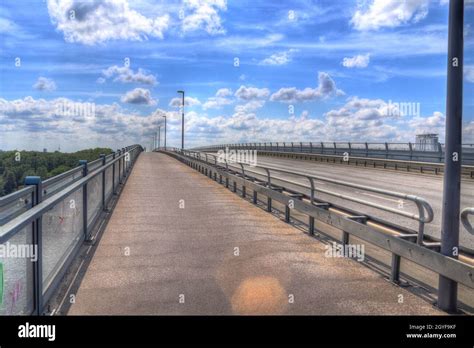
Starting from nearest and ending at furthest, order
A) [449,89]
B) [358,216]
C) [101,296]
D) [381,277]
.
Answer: [449,89]
[101,296]
[381,277]
[358,216]

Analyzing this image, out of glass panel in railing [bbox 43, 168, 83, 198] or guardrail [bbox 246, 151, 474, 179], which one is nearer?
glass panel in railing [bbox 43, 168, 83, 198]

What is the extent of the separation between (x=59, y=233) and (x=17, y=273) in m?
1.82

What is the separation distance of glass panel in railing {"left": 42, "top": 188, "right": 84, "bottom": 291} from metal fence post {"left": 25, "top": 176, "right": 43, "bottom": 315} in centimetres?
27

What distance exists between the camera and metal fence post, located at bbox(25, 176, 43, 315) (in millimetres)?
4922

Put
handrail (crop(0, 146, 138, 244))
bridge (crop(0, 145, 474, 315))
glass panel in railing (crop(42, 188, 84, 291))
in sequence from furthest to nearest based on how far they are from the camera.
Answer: glass panel in railing (crop(42, 188, 84, 291)) → bridge (crop(0, 145, 474, 315)) → handrail (crop(0, 146, 138, 244))

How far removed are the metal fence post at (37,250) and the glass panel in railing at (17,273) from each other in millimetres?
52

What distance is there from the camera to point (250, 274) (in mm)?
6906

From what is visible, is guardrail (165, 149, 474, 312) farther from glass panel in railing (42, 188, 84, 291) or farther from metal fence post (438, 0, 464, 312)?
glass panel in railing (42, 188, 84, 291)

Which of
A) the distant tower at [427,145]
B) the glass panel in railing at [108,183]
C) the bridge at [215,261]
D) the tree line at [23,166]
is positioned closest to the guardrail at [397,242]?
the bridge at [215,261]

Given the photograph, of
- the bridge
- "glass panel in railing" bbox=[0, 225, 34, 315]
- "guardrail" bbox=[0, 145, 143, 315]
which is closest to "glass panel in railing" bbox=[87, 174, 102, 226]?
the bridge

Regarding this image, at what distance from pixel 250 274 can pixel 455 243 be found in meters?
2.71
